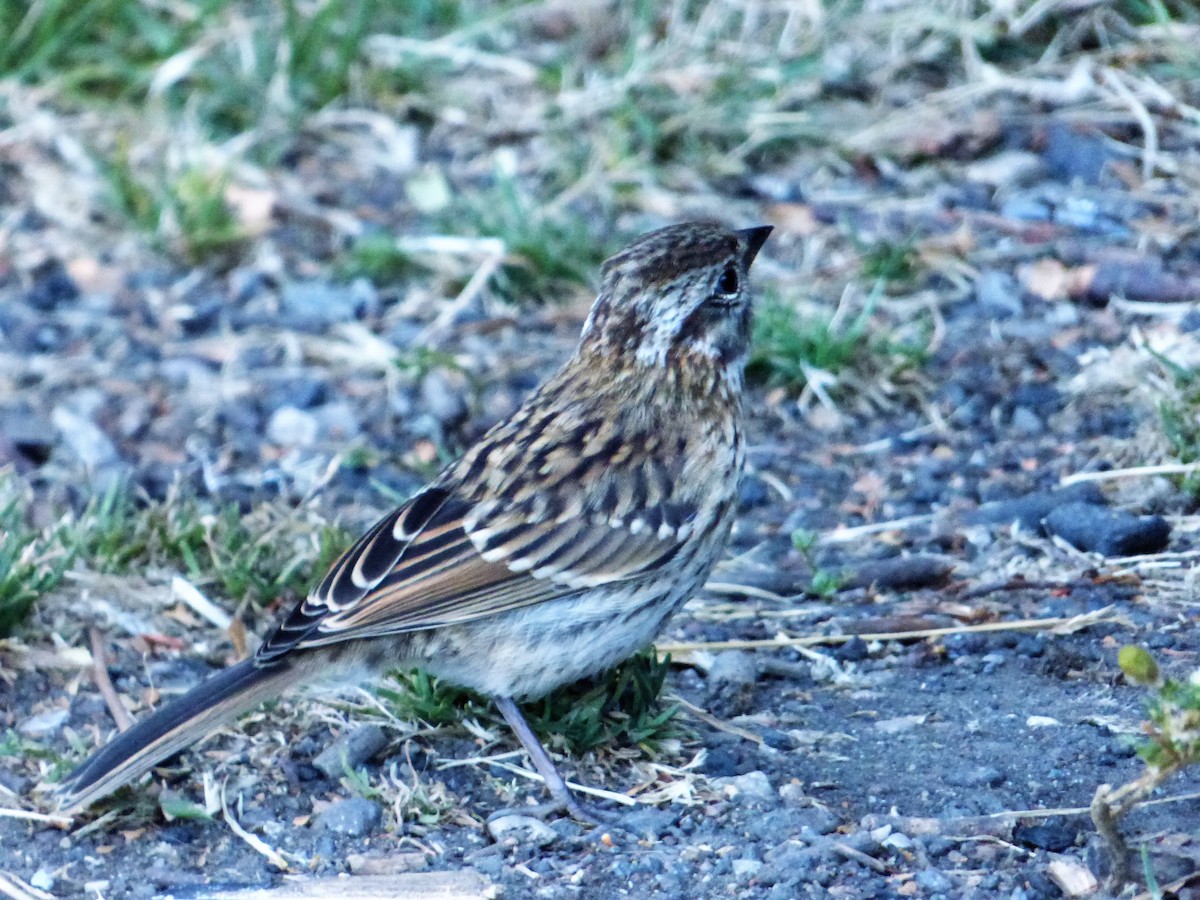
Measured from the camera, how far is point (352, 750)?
4.67 meters

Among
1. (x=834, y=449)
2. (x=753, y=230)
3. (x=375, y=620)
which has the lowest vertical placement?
(x=834, y=449)

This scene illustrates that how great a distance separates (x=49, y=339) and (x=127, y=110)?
1603 millimetres

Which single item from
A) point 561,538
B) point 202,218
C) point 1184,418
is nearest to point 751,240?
point 561,538

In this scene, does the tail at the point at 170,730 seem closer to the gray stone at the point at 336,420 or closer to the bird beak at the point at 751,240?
the bird beak at the point at 751,240

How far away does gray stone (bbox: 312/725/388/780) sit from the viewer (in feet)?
15.3

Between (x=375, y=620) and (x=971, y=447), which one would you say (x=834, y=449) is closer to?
(x=971, y=447)

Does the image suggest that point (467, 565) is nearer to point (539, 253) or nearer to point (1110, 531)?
point (1110, 531)

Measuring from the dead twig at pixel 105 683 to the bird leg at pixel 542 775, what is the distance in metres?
1.00

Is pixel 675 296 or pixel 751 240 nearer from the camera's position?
pixel 675 296

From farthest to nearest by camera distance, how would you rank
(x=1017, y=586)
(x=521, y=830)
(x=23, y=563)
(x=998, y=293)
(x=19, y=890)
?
(x=998, y=293) < (x=1017, y=586) < (x=23, y=563) < (x=521, y=830) < (x=19, y=890)

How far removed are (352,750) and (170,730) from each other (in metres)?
0.48

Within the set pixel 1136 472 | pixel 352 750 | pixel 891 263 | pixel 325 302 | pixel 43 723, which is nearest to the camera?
pixel 352 750

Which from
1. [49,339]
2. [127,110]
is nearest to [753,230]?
[49,339]

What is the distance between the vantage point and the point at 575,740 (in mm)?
4656
